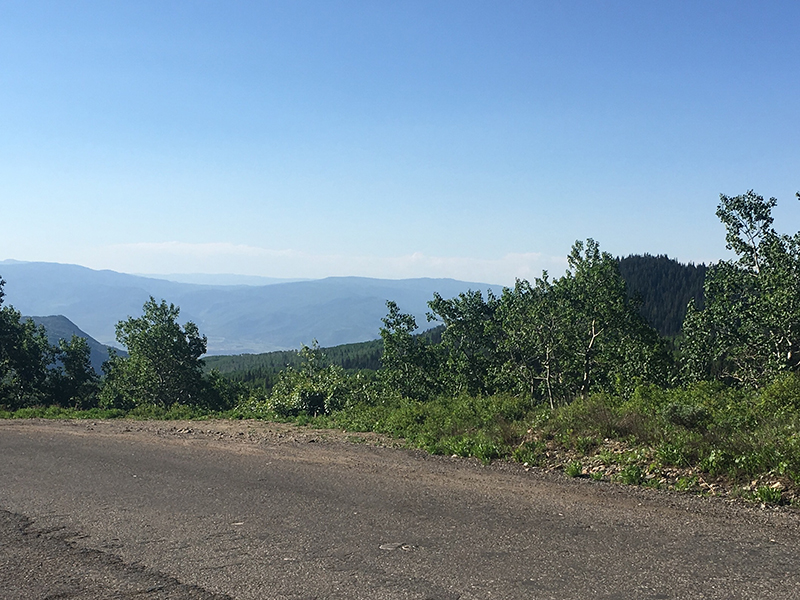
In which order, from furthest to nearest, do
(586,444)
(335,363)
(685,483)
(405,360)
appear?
(335,363), (405,360), (586,444), (685,483)

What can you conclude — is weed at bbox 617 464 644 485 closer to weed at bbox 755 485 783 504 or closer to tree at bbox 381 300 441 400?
weed at bbox 755 485 783 504

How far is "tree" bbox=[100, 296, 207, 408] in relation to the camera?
5019 centimetres

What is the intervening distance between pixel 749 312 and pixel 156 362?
45.0m

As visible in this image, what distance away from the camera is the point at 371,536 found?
723cm

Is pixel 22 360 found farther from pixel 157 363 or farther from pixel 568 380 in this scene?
pixel 568 380

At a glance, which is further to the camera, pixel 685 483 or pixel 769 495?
pixel 685 483

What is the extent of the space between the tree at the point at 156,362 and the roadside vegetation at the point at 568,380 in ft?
0.53

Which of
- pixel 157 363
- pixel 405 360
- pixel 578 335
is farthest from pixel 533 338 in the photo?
pixel 157 363

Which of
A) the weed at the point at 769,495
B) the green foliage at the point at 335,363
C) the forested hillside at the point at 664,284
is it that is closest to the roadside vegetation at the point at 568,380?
the weed at the point at 769,495

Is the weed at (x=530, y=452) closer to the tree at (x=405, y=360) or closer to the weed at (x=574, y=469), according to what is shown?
the weed at (x=574, y=469)

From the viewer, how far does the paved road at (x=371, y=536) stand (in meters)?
5.73

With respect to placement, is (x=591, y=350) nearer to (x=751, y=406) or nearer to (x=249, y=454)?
(x=751, y=406)

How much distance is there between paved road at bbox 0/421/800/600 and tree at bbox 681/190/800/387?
18696mm

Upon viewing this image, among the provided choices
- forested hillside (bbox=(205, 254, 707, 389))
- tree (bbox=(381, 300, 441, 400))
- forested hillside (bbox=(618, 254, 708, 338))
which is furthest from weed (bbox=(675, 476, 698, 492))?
forested hillside (bbox=(618, 254, 708, 338))
